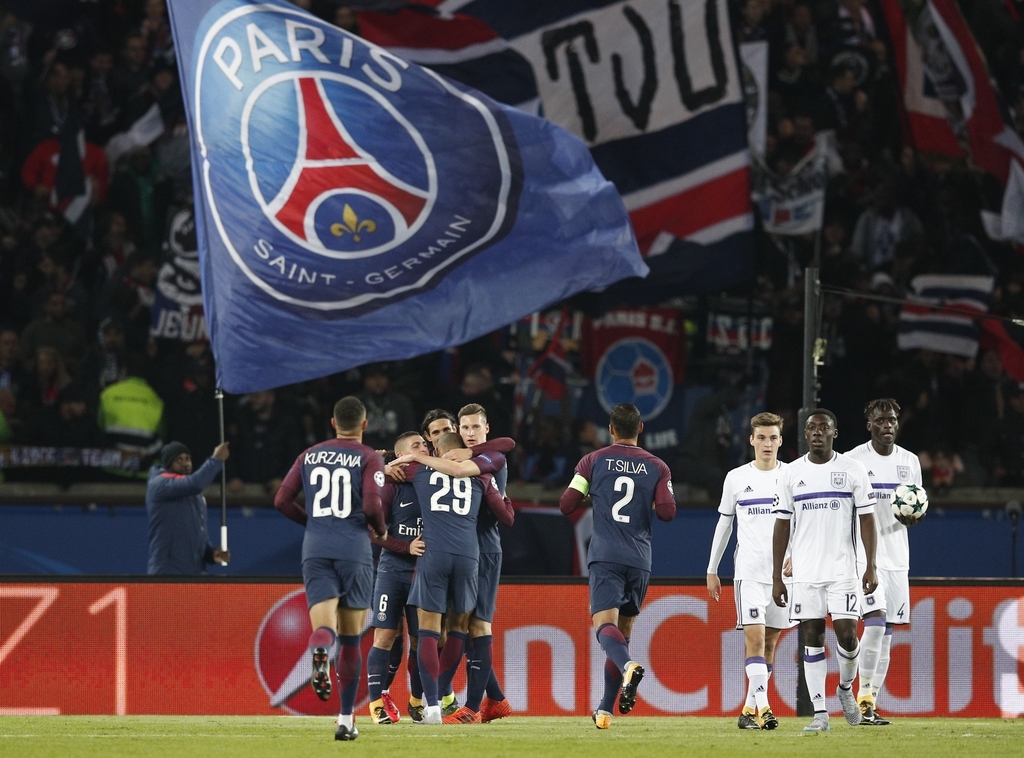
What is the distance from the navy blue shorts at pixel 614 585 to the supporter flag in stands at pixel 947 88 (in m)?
9.17

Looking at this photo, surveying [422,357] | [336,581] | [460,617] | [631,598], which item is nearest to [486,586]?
[460,617]

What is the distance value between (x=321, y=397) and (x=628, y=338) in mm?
3149

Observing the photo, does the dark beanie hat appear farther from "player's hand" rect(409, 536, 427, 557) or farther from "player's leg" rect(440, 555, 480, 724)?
"player's leg" rect(440, 555, 480, 724)

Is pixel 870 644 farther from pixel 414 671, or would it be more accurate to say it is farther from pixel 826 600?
pixel 414 671

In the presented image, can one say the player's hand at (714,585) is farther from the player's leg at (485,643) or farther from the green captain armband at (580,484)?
the player's leg at (485,643)

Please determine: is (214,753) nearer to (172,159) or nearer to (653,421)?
(653,421)

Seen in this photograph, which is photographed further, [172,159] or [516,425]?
[172,159]

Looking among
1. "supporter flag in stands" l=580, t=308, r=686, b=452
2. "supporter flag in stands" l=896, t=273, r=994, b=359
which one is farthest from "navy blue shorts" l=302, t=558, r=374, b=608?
"supporter flag in stands" l=896, t=273, r=994, b=359

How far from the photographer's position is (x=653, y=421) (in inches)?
684

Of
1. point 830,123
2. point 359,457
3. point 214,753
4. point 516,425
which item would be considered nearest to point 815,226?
point 830,123

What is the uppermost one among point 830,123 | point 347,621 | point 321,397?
point 830,123

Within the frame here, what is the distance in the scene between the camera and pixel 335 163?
1240 centimetres

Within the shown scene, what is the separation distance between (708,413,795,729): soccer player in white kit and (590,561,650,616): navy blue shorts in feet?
1.67

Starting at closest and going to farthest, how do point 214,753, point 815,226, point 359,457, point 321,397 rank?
point 214,753 → point 359,457 → point 321,397 → point 815,226
